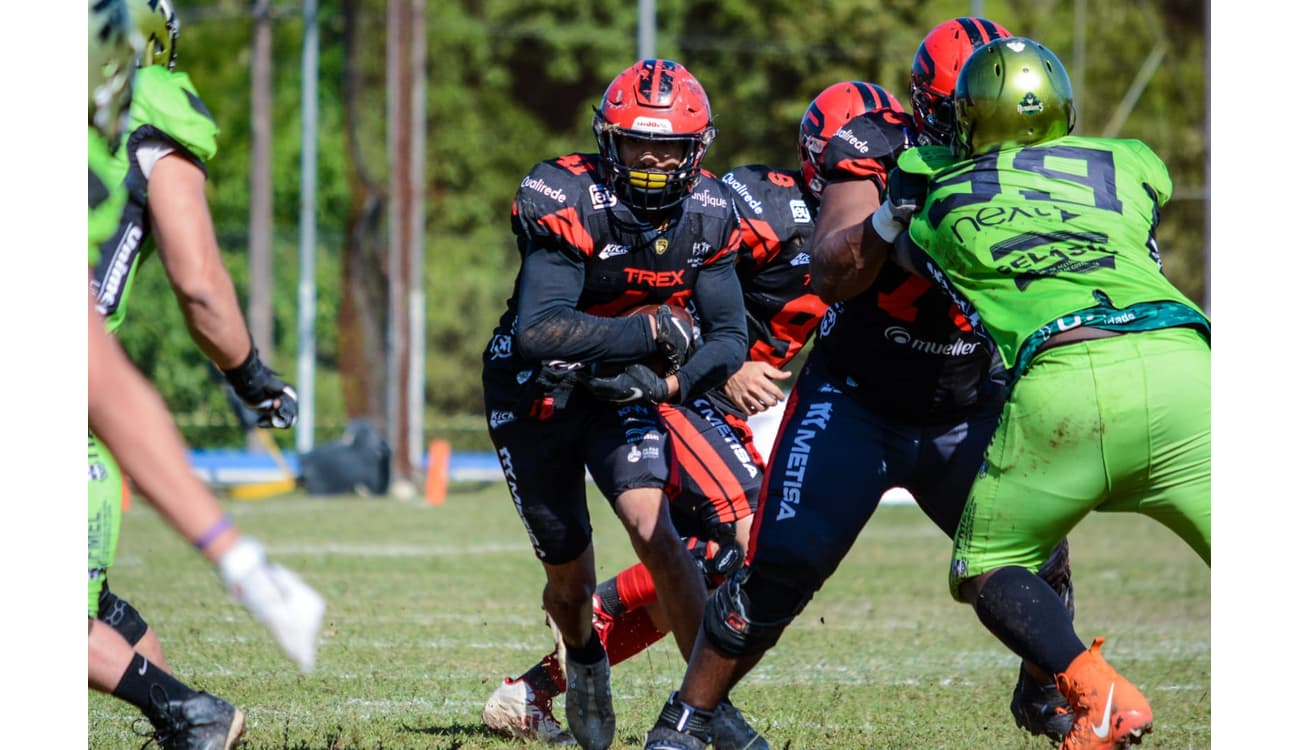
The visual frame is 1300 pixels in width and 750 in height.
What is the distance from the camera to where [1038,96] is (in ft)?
12.5

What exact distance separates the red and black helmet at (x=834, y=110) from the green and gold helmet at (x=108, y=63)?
2.17 metres

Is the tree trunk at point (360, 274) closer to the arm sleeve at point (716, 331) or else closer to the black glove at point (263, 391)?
the arm sleeve at point (716, 331)

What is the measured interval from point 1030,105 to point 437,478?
40.4ft

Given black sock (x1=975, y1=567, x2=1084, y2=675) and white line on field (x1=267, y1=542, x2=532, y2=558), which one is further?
white line on field (x1=267, y1=542, x2=532, y2=558)

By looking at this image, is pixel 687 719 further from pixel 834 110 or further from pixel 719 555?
pixel 834 110

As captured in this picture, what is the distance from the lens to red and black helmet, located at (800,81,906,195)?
4926 millimetres

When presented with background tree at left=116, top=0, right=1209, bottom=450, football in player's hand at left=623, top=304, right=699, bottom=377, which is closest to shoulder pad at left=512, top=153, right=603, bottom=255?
football in player's hand at left=623, top=304, right=699, bottom=377

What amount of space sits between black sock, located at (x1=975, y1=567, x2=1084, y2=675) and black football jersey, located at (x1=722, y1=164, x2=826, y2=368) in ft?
5.46

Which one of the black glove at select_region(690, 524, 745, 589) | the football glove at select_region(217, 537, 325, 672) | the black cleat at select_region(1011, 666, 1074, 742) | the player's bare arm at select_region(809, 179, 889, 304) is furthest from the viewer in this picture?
the black glove at select_region(690, 524, 745, 589)

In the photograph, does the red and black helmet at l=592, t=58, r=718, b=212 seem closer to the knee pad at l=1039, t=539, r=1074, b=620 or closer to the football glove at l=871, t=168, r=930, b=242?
the football glove at l=871, t=168, r=930, b=242

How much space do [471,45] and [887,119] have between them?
80.9ft

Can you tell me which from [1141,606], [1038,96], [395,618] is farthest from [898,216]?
[1141,606]
